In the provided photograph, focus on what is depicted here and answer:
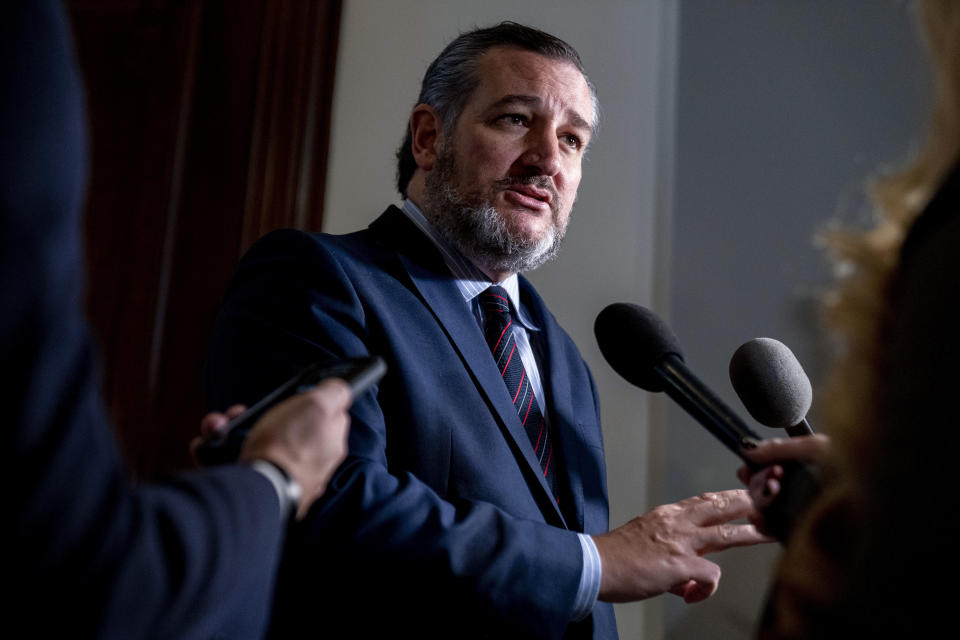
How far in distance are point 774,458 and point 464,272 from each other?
30.4 inches

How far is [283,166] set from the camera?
2.15m

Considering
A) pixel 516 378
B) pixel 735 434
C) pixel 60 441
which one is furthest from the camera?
pixel 516 378

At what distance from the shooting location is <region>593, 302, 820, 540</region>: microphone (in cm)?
83

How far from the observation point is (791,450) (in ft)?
2.82

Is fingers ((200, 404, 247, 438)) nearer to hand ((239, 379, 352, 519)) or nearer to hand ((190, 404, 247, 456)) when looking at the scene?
hand ((190, 404, 247, 456))

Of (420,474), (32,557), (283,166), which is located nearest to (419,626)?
(420,474)

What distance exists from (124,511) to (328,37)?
6.38 ft

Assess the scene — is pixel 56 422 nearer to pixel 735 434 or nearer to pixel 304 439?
pixel 304 439

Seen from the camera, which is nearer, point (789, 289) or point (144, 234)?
point (789, 289)

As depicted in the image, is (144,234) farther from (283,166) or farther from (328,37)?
(328,37)

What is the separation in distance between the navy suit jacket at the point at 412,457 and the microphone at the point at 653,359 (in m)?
0.17

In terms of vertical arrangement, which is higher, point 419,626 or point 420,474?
point 420,474

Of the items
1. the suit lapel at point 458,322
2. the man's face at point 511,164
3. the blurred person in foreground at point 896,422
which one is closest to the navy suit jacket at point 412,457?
the suit lapel at point 458,322

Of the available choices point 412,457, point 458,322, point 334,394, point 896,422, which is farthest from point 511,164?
point 896,422
